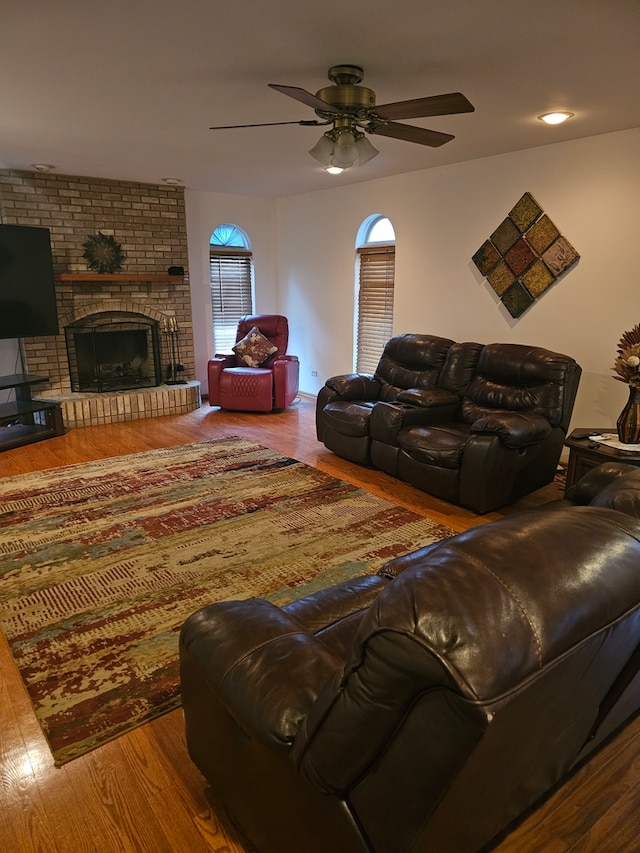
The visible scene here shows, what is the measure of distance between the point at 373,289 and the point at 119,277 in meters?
2.81

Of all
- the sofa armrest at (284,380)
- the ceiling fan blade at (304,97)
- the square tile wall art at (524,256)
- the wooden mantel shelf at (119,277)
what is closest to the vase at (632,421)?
the square tile wall art at (524,256)

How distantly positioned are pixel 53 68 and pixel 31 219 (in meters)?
3.26

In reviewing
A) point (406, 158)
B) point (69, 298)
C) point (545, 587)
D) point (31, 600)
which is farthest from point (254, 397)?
point (545, 587)

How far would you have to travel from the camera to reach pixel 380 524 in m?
3.37

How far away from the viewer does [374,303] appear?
6016 mm

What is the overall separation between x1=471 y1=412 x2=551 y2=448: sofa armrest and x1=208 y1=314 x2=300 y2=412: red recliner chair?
9.94 ft

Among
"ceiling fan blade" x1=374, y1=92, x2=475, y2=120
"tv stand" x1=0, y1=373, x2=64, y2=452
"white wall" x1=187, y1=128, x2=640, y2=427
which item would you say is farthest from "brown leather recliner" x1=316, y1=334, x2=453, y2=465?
"tv stand" x1=0, y1=373, x2=64, y2=452

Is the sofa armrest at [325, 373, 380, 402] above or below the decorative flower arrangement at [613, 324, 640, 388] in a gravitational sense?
below

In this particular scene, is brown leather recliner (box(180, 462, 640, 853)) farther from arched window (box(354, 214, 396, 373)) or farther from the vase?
arched window (box(354, 214, 396, 373))

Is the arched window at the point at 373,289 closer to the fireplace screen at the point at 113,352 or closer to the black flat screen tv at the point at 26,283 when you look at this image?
the fireplace screen at the point at 113,352

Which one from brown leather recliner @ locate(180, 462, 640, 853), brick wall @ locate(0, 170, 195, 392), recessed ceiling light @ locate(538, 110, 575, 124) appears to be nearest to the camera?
brown leather recliner @ locate(180, 462, 640, 853)

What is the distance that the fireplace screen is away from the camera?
236 inches

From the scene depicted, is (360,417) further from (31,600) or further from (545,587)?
(545,587)

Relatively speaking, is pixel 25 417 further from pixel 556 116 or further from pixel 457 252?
pixel 556 116
